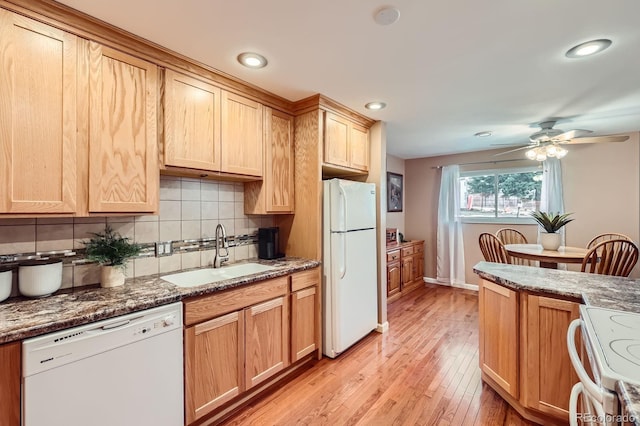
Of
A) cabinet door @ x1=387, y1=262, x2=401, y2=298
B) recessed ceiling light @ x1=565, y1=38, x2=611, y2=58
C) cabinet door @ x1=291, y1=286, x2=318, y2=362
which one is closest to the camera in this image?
recessed ceiling light @ x1=565, y1=38, x2=611, y2=58

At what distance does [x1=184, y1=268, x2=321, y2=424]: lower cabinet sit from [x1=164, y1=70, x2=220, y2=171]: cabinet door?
954mm

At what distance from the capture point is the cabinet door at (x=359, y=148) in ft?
9.85

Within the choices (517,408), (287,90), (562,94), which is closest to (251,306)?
(287,90)

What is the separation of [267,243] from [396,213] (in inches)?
133

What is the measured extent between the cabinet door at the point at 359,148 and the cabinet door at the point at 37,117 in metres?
2.21

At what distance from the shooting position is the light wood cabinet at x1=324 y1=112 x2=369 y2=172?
272 centimetres

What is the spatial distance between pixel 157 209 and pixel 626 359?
231 centimetres

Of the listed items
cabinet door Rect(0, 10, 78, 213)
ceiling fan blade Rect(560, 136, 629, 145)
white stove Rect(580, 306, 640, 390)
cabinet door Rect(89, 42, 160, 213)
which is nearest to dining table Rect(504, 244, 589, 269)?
ceiling fan blade Rect(560, 136, 629, 145)

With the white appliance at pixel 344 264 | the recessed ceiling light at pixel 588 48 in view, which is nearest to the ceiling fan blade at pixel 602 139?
the recessed ceiling light at pixel 588 48

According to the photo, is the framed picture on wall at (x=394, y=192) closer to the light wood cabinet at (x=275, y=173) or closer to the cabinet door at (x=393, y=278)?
the cabinet door at (x=393, y=278)

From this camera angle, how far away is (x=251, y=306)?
2016 mm

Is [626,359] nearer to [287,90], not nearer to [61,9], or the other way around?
[287,90]

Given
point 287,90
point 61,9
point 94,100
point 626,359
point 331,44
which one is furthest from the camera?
point 287,90

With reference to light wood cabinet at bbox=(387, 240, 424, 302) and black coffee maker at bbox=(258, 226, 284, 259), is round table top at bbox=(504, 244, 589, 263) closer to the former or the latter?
light wood cabinet at bbox=(387, 240, 424, 302)
